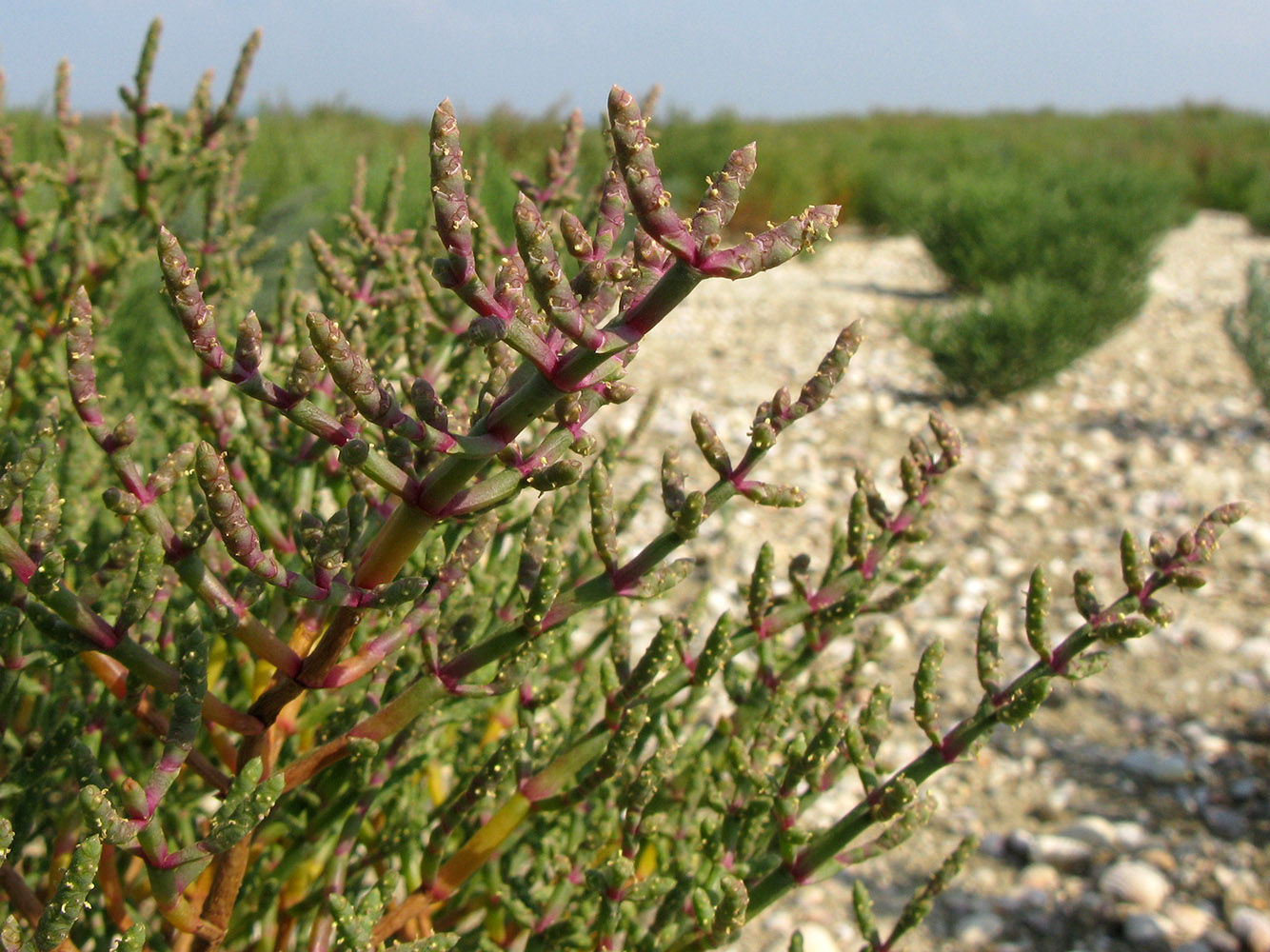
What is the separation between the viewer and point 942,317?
18.6 ft

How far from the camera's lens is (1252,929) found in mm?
1831

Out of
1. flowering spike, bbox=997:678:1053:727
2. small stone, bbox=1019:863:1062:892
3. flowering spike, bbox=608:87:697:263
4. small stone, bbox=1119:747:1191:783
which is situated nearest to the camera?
flowering spike, bbox=608:87:697:263

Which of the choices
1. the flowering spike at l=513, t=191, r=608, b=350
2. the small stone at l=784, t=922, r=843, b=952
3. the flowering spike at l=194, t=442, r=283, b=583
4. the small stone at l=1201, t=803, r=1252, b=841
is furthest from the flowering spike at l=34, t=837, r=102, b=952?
the small stone at l=1201, t=803, r=1252, b=841

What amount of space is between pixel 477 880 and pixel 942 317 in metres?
5.00

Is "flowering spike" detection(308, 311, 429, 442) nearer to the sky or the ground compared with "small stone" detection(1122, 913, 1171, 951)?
nearer to the sky

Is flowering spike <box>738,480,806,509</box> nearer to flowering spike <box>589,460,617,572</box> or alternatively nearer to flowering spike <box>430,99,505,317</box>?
flowering spike <box>589,460,617,572</box>

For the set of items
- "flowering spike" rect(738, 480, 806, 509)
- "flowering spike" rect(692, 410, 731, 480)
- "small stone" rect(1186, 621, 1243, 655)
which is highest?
"flowering spike" rect(692, 410, 731, 480)

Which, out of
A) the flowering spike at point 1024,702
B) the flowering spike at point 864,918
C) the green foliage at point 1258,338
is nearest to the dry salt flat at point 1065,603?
the green foliage at point 1258,338

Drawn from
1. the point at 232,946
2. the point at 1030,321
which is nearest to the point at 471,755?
the point at 232,946

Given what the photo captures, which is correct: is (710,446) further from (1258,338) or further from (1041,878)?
(1258,338)

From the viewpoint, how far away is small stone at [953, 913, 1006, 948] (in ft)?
6.17

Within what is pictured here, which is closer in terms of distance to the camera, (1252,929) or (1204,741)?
(1252,929)

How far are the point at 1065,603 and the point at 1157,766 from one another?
2.85 feet

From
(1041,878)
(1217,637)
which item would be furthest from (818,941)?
(1217,637)
